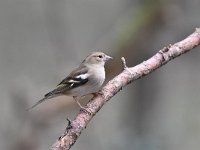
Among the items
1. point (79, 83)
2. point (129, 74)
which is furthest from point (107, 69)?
point (129, 74)

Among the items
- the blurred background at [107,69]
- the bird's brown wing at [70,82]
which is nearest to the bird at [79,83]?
the bird's brown wing at [70,82]

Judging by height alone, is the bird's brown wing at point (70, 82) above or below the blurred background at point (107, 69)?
below

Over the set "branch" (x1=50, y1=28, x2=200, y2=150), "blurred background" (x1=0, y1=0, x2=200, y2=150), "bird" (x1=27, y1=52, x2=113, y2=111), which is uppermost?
"blurred background" (x1=0, y1=0, x2=200, y2=150)

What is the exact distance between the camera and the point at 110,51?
6.81m

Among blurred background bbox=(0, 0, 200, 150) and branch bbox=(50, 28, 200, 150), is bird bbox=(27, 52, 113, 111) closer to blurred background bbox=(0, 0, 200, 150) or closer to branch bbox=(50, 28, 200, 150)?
branch bbox=(50, 28, 200, 150)

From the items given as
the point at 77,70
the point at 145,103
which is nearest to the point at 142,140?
the point at 77,70

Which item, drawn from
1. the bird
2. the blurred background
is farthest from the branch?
the blurred background

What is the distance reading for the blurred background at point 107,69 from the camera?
6.30m

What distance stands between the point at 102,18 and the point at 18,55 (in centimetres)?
138

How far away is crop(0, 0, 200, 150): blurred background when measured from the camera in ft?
20.7

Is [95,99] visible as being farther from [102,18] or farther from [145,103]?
[102,18]

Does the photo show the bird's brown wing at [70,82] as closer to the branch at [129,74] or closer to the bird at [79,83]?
the bird at [79,83]

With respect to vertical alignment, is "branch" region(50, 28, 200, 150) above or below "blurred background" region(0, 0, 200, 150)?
below

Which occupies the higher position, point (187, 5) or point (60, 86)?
point (187, 5)
